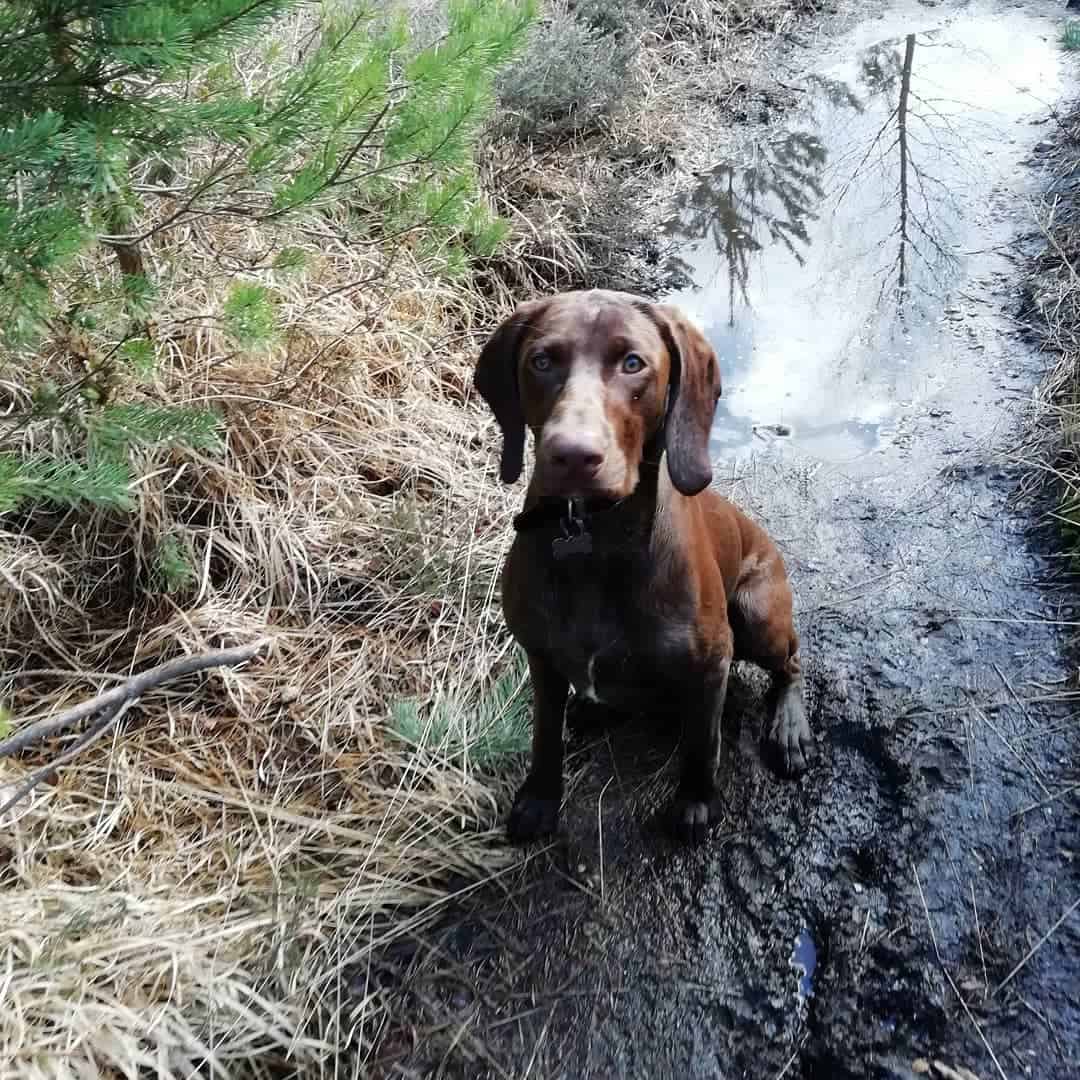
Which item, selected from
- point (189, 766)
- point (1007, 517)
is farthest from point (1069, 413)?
point (189, 766)

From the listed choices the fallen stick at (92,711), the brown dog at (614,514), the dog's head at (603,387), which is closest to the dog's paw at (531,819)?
the brown dog at (614,514)

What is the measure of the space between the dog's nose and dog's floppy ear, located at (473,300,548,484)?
0.42m

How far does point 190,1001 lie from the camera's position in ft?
7.34

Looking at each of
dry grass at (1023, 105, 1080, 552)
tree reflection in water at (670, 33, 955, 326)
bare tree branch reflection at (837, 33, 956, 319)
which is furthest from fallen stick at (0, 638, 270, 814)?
bare tree branch reflection at (837, 33, 956, 319)

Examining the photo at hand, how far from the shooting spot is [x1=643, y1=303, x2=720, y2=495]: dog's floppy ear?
7.07ft

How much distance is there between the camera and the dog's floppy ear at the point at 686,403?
2.16 metres

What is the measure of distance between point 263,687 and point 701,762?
132 cm

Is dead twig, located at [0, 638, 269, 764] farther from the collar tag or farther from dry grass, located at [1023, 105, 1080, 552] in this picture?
dry grass, located at [1023, 105, 1080, 552]

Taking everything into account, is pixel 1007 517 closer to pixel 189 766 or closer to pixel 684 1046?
pixel 684 1046

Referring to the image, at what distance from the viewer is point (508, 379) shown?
7.54 feet

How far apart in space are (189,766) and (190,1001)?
28.6 inches

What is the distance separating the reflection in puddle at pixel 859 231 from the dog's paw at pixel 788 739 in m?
1.31

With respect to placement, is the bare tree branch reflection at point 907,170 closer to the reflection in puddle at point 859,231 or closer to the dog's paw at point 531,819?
the reflection in puddle at point 859,231

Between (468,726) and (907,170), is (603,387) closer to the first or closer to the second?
(468,726)
